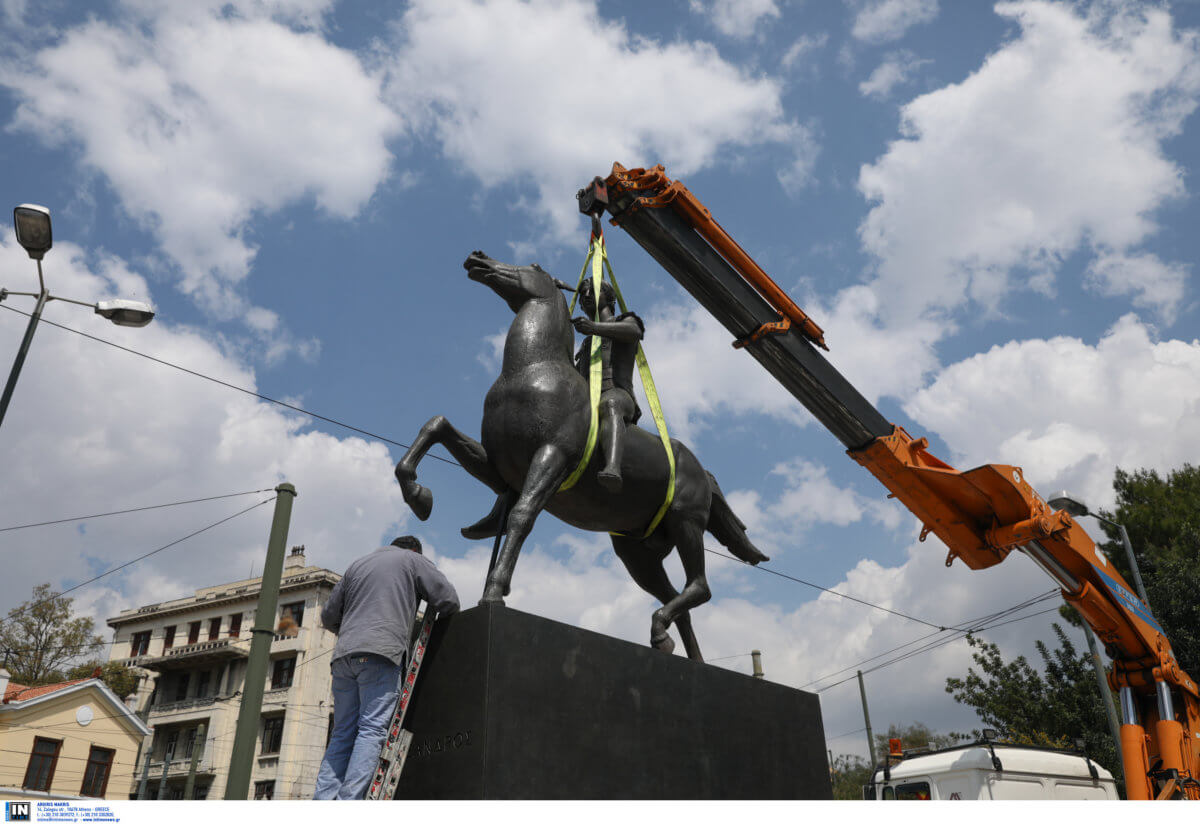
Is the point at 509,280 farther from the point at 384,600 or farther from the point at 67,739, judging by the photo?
the point at 67,739

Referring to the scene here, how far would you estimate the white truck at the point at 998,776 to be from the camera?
37.5 feet

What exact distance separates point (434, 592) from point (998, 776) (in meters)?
9.83

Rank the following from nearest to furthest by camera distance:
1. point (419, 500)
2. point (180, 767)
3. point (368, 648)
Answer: point (368, 648) → point (419, 500) → point (180, 767)

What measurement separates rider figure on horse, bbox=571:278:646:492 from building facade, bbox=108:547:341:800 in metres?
30.9

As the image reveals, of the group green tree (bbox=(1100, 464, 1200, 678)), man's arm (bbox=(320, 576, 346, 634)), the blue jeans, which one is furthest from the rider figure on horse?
green tree (bbox=(1100, 464, 1200, 678))

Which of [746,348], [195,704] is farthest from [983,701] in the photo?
[195,704]

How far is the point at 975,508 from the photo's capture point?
11.4 m

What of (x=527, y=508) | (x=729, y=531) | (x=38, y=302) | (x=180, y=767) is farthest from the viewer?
(x=180, y=767)

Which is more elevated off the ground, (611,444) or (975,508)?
(975,508)

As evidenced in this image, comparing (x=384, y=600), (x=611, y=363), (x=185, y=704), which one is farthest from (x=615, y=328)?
(x=185, y=704)

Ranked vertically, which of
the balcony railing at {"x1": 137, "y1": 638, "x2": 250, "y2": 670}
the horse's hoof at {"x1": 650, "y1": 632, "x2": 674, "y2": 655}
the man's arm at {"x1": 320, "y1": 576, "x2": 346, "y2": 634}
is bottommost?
the man's arm at {"x1": 320, "y1": 576, "x2": 346, "y2": 634}

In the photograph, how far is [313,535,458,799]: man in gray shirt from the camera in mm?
4289

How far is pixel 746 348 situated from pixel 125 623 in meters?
43.9

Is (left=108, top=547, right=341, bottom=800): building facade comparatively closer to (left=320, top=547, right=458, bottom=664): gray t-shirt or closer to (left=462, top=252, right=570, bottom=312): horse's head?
(left=462, top=252, right=570, bottom=312): horse's head
